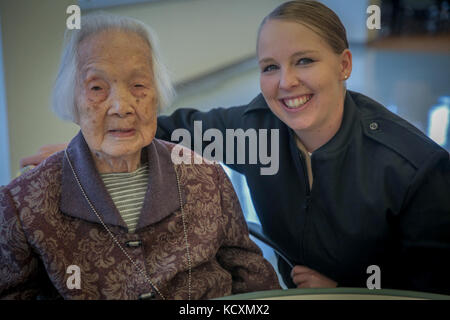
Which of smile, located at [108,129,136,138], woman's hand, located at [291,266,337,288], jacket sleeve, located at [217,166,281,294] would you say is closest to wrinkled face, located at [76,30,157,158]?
smile, located at [108,129,136,138]

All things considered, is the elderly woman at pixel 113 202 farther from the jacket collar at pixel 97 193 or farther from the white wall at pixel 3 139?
the white wall at pixel 3 139

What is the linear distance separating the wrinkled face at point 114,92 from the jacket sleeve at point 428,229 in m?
0.70

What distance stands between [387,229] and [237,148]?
0.45 m

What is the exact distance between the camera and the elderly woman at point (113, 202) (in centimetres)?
102

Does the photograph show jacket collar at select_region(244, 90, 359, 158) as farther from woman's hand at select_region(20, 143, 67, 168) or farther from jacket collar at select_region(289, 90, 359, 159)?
woman's hand at select_region(20, 143, 67, 168)

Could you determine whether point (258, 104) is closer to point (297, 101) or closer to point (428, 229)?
point (297, 101)

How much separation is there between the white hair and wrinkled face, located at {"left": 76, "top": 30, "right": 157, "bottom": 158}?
14mm

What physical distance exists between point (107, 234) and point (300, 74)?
1.97ft

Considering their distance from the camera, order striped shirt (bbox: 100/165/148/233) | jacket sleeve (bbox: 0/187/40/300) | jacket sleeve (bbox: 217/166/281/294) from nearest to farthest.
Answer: jacket sleeve (bbox: 0/187/40/300) < striped shirt (bbox: 100/165/148/233) < jacket sleeve (bbox: 217/166/281/294)

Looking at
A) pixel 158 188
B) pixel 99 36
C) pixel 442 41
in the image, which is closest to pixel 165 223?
pixel 158 188

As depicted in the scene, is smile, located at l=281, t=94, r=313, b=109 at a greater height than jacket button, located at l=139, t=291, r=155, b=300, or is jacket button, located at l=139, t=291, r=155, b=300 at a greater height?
smile, located at l=281, t=94, r=313, b=109

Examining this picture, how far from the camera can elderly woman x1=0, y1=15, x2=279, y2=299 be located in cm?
102

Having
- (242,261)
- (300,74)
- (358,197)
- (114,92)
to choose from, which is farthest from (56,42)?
(358,197)
